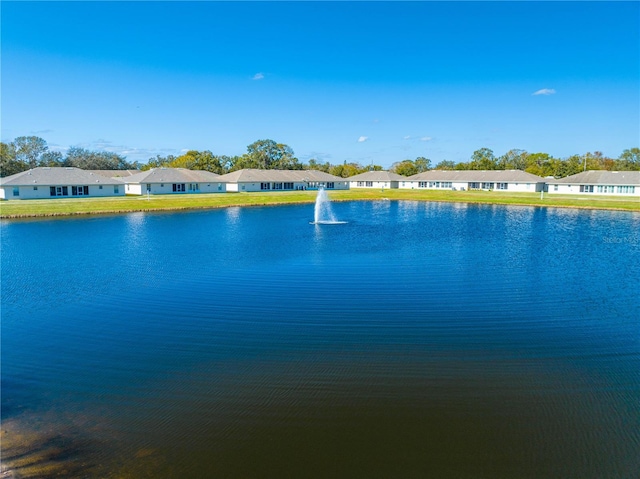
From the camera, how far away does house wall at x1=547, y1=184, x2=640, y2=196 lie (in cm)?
6338

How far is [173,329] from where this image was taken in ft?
39.7

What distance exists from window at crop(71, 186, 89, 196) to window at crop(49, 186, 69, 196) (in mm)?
667

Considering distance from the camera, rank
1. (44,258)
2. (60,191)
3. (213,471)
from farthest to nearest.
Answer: (60,191), (44,258), (213,471)

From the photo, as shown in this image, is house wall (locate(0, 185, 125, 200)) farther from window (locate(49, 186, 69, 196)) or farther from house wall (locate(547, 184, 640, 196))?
house wall (locate(547, 184, 640, 196))

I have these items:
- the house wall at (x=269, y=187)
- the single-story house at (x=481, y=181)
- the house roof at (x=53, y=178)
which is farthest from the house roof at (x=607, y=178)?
the house roof at (x=53, y=178)

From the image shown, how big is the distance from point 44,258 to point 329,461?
64.7 feet

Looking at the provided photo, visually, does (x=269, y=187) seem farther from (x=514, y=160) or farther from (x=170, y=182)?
(x=514, y=160)

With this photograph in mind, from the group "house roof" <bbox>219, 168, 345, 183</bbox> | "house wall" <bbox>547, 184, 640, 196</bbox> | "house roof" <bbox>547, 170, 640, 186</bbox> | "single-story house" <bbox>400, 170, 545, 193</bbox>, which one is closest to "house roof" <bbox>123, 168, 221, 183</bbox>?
"house roof" <bbox>219, 168, 345, 183</bbox>

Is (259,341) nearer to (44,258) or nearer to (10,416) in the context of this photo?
(10,416)

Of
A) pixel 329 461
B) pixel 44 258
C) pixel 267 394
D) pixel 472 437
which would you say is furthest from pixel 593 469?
pixel 44 258

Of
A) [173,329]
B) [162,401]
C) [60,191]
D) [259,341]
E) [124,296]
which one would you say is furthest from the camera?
[60,191]

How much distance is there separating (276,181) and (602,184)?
5176 centimetres

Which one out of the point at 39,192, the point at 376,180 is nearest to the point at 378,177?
the point at 376,180

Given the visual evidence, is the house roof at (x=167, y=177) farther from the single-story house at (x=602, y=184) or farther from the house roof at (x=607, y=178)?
the house roof at (x=607, y=178)
